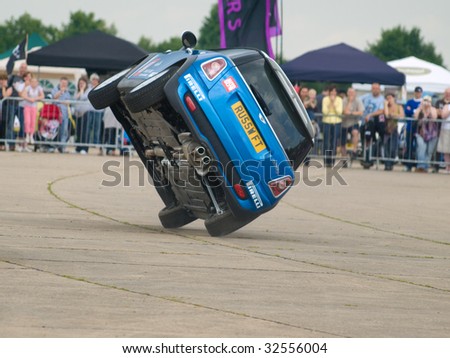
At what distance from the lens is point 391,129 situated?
92.1 ft

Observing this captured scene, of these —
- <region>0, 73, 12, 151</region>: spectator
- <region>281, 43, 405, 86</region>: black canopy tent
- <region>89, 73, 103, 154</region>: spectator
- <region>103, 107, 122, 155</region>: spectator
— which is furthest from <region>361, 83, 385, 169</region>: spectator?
<region>0, 73, 12, 151</region>: spectator

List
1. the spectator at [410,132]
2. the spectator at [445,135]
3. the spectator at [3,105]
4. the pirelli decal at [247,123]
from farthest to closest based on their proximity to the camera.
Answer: the spectator at [3,105] → the spectator at [410,132] → the spectator at [445,135] → the pirelli decal at [247,123]

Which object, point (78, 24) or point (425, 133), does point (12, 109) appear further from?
point (78, 24)

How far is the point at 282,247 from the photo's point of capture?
38.9 ft

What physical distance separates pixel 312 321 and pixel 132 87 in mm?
4821

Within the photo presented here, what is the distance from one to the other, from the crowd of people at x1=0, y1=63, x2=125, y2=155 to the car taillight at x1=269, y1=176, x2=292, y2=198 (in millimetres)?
16799

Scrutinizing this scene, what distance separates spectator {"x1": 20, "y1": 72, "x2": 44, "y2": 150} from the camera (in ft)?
93.0

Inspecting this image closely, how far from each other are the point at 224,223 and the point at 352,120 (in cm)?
1700

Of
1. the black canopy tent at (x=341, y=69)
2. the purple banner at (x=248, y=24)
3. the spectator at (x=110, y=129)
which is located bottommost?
the spectator at (x=110, y=129)

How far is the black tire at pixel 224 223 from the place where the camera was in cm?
1193

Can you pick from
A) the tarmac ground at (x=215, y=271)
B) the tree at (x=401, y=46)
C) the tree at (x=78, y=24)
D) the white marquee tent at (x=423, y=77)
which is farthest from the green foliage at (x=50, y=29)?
the tarmac ground at (x=215, y=271)

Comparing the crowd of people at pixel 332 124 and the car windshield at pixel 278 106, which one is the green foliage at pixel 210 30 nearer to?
the crowd of people at pixel 332 124

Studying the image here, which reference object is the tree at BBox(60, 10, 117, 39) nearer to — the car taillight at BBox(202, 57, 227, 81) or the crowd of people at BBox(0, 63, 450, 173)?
the crowd of people at BBox(0, 63, 450, 173)
